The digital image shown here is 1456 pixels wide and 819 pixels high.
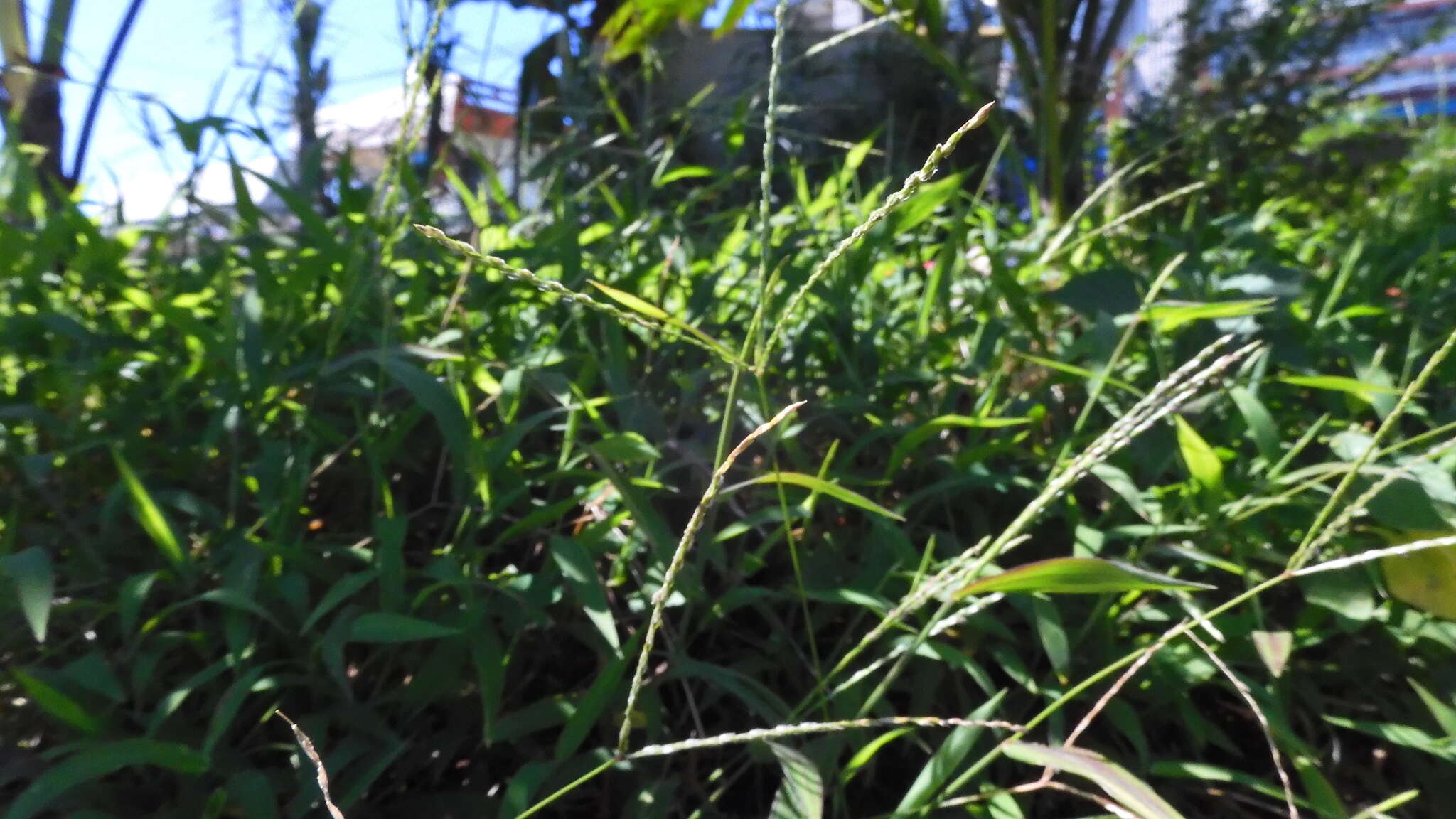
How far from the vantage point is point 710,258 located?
124 centimetres

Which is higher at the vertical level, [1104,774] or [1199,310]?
[1199,310]

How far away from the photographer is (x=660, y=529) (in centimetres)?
73

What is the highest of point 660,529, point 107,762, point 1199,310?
point 1199,310

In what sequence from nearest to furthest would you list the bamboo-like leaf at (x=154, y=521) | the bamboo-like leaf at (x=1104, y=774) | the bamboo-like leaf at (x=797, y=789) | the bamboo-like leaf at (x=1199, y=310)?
the bamboo-like leaf at (x=1104, y=774) < the bamboo-like leaf at (x=797, y=789) < the bamboo-like leaf at (x=154, y=521) < the bamboo-like leaf at (x=1199, y=310)

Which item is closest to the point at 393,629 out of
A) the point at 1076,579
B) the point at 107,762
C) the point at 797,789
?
the point at 107,762

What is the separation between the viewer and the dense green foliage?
28.4 inches

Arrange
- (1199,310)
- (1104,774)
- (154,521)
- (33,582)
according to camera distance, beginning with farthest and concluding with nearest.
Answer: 1. (1199,310)
2. (154,521)
3. (33,582)
4. (1104,774)

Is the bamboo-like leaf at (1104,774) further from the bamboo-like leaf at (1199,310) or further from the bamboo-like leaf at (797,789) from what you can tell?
the bamboo-like leaf at (1199,310)

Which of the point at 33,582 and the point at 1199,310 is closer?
the point at 33,582

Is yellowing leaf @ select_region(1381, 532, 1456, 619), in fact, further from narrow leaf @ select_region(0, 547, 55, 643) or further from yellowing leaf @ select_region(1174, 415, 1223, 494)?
narrow leaf @ select_region(0, 547, 55, 643)

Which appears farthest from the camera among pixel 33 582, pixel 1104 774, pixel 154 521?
pixel 154 521

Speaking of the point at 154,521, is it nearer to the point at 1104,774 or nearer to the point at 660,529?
the point at 660,529

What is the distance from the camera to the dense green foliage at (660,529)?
72 centimetres

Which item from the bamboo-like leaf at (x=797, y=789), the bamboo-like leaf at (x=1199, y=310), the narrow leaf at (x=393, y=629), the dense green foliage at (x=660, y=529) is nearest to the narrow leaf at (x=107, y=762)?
the dense green foliage at (x=660, y=529)
